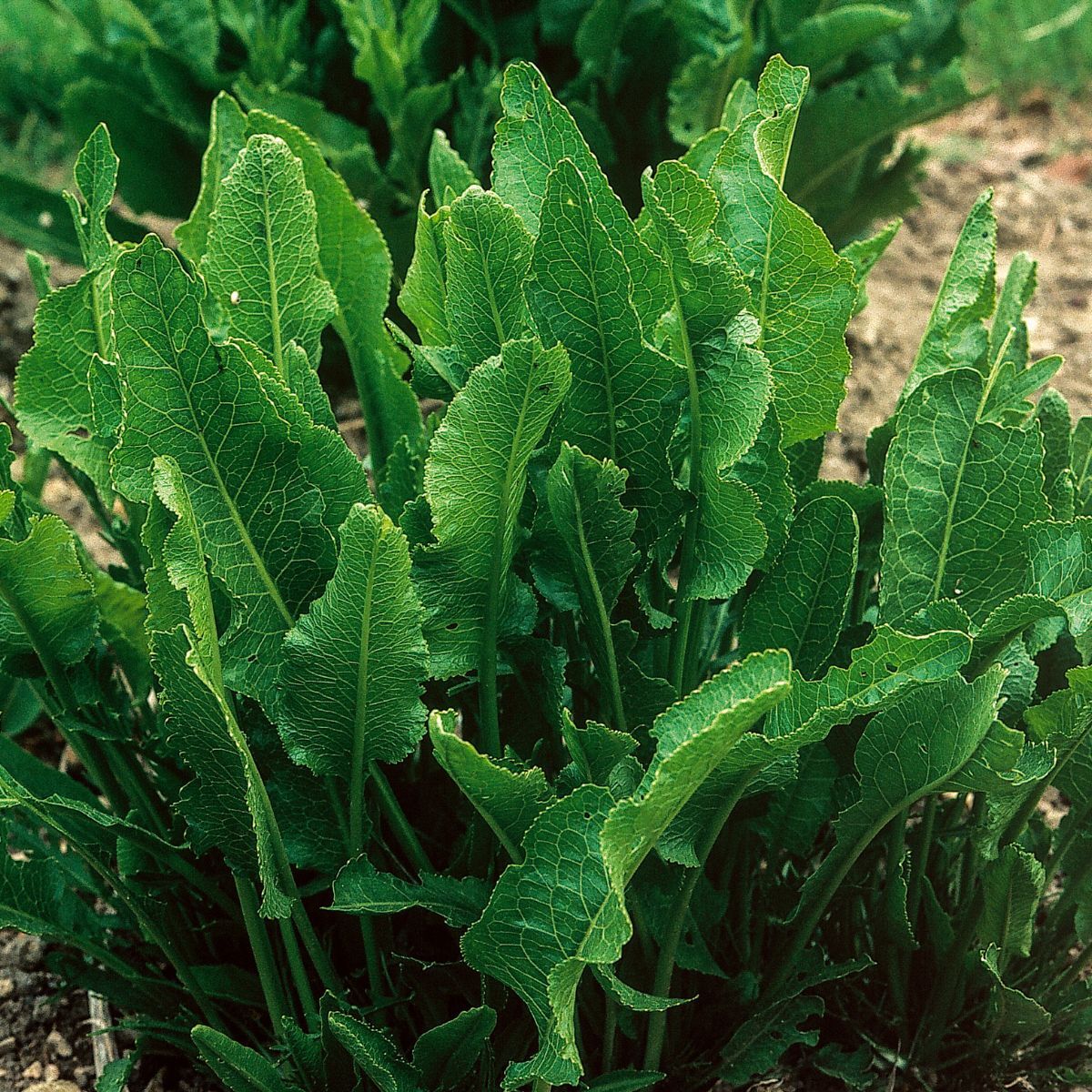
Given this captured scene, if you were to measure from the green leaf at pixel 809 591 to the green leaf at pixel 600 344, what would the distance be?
0.44 ft

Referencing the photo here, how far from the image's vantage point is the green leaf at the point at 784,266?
122cm

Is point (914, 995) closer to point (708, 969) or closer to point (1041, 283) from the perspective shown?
point (708, 969)

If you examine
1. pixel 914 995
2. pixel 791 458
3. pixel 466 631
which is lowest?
pixel 914 995

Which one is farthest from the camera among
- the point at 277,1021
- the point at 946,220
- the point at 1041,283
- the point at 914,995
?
the point at 946,220

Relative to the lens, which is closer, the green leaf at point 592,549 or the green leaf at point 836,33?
the green leaf at point 592,549

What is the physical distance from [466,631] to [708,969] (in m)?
0.40

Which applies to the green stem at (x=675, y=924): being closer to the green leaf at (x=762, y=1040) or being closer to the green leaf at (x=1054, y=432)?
the green leaf at (x=762, y=1040)

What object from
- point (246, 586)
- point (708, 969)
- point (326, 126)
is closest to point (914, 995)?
point (708, 969)

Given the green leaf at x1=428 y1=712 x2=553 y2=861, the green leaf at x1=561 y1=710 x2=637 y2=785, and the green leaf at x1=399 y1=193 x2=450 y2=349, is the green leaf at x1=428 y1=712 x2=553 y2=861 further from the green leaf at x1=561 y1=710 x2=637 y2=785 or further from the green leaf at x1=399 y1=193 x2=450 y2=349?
the green leaf at x1=399 y1=193 x2=450 y2=349

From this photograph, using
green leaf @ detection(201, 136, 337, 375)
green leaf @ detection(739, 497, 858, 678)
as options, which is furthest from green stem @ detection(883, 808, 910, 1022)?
green leaf @ detection(201, 136, 337, 375)

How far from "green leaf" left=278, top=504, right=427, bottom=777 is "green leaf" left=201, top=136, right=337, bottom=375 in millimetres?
302

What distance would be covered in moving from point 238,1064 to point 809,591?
0.67 m

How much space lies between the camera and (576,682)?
1441 mm

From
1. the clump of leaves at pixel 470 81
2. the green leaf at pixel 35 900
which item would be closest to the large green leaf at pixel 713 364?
the green leaf at pixel 35 900
